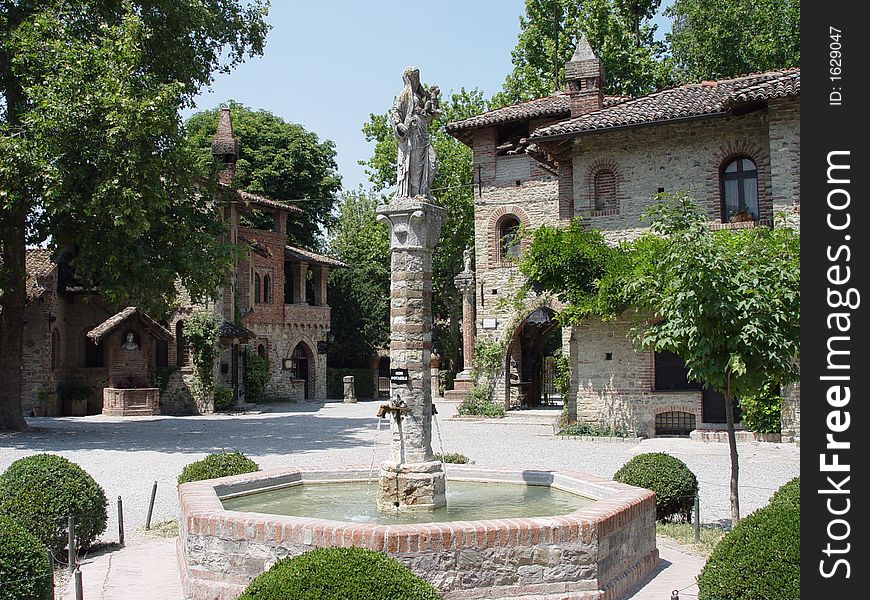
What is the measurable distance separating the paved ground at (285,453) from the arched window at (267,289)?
1082 centimetres

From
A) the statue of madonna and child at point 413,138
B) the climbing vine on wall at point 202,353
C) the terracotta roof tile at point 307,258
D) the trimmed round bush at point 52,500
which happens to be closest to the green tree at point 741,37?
the terracotta roof tile at point 307,258

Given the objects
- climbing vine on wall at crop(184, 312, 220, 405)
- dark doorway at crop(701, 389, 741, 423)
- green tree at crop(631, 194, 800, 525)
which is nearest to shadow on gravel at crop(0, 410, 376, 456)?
climbing vine on wall at crop(184, 312, 220, 405)

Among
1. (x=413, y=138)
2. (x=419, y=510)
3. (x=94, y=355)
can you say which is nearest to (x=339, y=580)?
(x=419, y=510)

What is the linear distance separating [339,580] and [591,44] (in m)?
36.9

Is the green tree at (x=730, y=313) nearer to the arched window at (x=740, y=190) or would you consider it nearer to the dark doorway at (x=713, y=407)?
the dark doorway at (x=713, y=407)

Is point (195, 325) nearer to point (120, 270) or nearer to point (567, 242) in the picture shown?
point (120, 270)

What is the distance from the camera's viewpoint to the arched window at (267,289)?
41.6 m

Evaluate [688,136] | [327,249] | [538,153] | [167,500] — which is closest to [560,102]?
[538,153]

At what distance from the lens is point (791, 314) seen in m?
9.78

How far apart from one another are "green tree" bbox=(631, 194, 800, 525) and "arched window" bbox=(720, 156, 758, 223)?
38.6ft

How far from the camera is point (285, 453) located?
19.4 m

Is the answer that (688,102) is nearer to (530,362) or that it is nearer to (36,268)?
(530,362)

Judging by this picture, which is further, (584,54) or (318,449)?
(584,54)

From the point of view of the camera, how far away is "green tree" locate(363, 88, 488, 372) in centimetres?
4000
